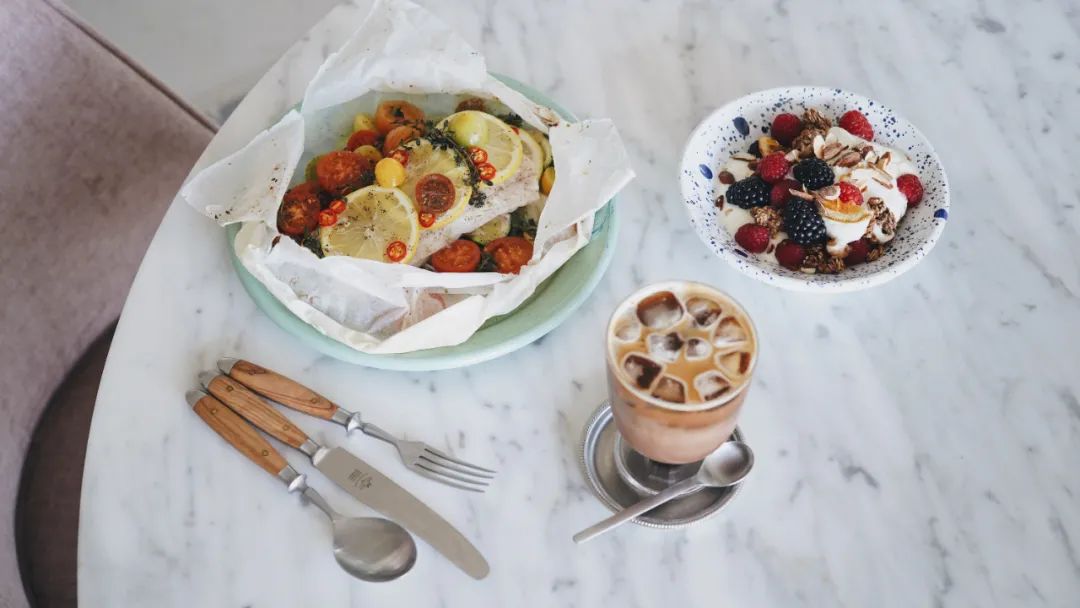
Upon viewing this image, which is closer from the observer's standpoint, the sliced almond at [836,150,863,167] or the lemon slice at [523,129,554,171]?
the sliced almond at [836,150,863,167]

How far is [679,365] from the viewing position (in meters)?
0.83

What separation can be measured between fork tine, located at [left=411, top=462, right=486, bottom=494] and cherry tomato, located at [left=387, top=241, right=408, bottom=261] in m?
0.29

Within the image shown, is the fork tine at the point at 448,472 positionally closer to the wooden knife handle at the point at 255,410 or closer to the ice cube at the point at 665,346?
the wooden knife handle at the point at 255,410

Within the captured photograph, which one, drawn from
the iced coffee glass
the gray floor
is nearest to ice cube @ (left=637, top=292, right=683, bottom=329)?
the iced coffee glass

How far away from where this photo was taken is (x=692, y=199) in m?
1.14

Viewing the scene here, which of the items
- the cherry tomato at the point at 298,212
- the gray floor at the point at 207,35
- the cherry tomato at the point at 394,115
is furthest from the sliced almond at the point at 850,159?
the gray floor at the point at 207,35

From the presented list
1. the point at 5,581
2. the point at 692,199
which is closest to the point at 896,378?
the point at 692,199

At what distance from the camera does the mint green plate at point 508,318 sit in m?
1.04

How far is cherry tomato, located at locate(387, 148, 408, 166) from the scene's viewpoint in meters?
1.20

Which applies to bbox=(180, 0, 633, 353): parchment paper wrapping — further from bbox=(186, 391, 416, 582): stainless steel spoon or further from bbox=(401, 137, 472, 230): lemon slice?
bbox=(186, 391, 416, 582): stainless steel spoon

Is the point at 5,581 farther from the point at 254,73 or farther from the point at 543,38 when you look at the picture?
the point at 254,73

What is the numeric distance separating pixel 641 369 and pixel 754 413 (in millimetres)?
253

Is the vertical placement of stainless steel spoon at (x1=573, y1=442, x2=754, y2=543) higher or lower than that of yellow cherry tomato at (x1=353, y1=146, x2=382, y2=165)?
lower

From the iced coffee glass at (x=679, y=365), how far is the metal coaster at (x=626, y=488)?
86mm
